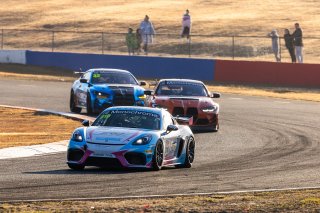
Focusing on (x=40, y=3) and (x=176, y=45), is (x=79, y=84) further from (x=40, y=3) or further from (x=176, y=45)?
(x=40, y=3)

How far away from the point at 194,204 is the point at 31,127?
1482 cm

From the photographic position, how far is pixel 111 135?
18625 millimetres

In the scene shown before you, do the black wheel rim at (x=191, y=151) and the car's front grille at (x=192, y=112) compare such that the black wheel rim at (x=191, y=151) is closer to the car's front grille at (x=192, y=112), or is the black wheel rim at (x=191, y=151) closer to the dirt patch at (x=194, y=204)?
the dirt patch at (x=194, y=204)

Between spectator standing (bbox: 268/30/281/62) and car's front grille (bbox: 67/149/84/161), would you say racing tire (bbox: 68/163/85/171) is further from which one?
spectator standing (bbox: 268/30/281/62)

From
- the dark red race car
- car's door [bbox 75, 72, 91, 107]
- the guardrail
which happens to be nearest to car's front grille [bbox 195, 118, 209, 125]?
the dark red race car

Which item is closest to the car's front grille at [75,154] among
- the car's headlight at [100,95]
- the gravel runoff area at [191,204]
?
the gravel runoff area at [191,204]

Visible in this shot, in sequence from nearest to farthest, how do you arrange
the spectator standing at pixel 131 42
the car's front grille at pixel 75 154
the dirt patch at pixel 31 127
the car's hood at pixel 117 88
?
the car's front grille at pixel 75 154 < the dirt patch at pixel 31 127 < the car's hood at pixel 117 88 < the spectator standing at pixel 131 42

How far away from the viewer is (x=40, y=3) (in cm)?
8525

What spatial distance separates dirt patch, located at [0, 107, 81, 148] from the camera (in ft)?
80.5

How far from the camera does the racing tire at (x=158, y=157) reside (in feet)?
61.5

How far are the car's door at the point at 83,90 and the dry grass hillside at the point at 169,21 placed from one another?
793 inches

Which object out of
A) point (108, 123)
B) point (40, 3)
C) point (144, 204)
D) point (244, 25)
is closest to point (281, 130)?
point (108, 123)

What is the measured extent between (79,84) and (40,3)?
174 ft

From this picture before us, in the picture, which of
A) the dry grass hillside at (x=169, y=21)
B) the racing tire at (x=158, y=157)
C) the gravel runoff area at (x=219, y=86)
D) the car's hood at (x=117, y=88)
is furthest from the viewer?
the dry grass hillside at (x=169, y=21)
